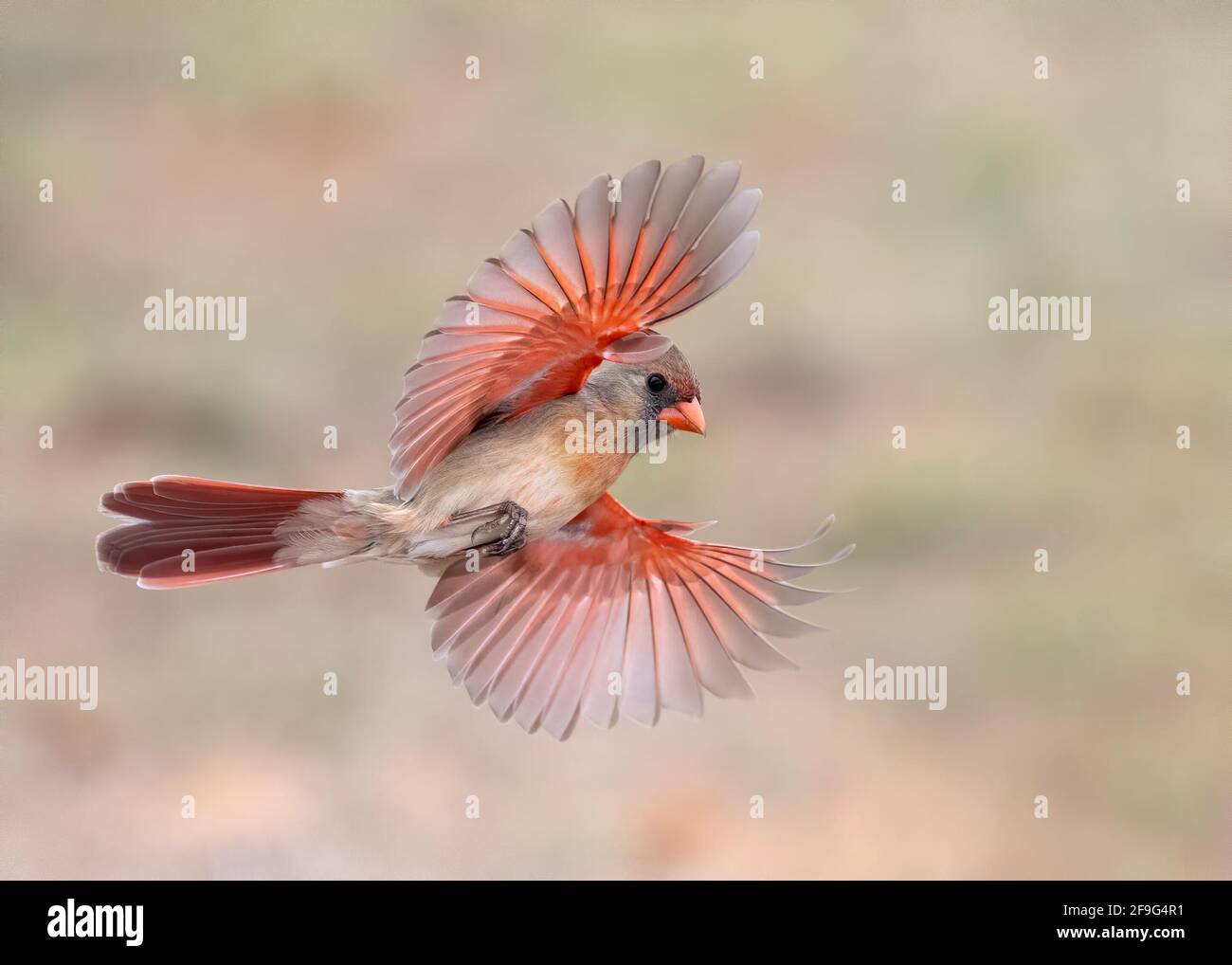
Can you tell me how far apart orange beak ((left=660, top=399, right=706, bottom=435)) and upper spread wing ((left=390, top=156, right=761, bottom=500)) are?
17cm

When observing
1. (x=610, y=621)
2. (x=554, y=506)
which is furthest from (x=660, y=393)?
(x=610, y=621)

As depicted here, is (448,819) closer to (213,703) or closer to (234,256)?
(213,703)

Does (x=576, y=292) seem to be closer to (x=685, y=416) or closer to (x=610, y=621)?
(x=685, y=416)

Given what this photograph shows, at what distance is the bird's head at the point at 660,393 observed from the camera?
A: 8.12 feet

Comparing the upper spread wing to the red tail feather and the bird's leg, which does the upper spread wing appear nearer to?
the bird's leg

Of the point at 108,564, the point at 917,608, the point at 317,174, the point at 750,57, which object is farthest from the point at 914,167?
the point at 108,564

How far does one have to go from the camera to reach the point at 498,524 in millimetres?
2471

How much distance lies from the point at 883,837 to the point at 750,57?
11.6 ft

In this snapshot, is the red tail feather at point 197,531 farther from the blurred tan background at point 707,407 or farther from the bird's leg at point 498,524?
the blurred tan background at point 707,407

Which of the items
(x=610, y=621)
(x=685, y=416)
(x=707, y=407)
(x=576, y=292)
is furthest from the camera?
(x=707, y=407)

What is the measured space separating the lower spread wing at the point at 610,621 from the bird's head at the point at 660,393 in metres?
0.52

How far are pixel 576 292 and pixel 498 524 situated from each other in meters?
0.49

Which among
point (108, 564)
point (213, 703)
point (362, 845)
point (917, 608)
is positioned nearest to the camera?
point (108, 564)

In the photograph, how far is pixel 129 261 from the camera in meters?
6.15
